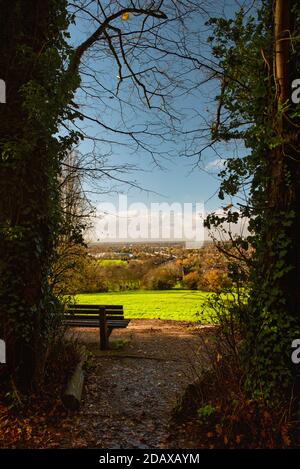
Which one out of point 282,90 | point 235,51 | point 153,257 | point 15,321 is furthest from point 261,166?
point 153,257

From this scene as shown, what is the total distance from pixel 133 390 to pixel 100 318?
2.54 metres

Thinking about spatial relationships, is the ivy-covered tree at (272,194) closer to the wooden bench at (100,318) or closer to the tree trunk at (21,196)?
the tree trunk at (21,196)

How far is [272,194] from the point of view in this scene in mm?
4109

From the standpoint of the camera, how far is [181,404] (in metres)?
4.36

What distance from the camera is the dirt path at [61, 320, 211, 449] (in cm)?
411

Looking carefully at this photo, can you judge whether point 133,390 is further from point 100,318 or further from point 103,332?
point 100,318

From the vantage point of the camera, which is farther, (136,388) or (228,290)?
(136,388)

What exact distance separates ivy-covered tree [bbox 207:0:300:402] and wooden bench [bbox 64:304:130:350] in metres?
4.27

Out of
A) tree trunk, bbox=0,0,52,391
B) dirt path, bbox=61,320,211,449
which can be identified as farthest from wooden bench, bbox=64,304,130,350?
tree trunk, bbox=0,0,52,391

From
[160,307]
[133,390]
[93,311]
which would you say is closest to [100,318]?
[93,311]

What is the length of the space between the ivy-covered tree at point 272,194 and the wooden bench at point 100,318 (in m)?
4.27

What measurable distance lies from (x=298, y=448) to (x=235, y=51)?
4997mm

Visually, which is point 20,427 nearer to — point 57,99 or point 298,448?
point 298,448

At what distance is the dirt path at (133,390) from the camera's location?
4.11 metres
